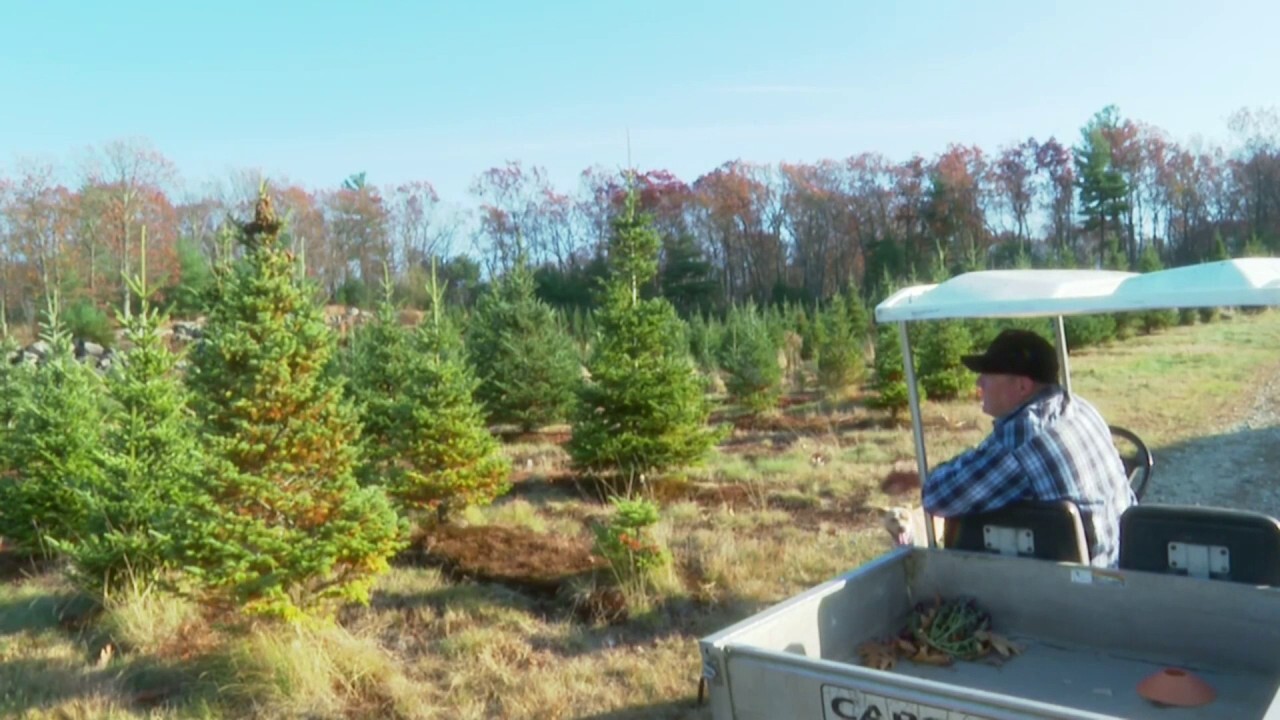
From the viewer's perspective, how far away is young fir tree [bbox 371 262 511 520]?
360 inches

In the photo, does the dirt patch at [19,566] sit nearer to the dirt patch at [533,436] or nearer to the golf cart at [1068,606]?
the dirt patch at [533,436]

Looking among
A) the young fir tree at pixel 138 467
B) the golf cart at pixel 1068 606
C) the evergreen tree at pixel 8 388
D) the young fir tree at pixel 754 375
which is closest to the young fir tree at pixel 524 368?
the young fir tree at pixel 754 375

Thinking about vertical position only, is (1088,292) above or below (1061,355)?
above

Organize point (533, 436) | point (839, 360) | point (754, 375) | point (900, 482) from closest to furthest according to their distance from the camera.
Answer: point (900, 482) < point (533, 436) < point (754, 375) < point (839, 360)

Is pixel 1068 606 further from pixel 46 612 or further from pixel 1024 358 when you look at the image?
pixel 46 612

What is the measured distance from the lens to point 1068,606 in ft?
11.8

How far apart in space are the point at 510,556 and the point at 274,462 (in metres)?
2.35

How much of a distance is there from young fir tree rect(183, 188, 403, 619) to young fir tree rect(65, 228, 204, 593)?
3.21 ft

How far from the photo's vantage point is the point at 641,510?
731cm

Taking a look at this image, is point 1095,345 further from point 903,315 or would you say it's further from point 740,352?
point 903,315

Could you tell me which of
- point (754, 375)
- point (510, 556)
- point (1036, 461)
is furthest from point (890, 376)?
point (1036, 461)

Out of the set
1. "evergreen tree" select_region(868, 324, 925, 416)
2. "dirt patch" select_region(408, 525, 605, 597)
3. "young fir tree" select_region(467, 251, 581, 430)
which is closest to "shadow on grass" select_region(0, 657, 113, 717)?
"dirt patch" select_region(408, 525, 605, 597)

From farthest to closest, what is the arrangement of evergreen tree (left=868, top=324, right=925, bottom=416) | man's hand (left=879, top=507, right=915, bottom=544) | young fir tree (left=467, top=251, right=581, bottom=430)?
evergreen tree (left=868, top=324, right=925, bottom=416), young fir tree (left=467, top=251, right=581, bottom=430), man's hand (left=879, top=507, right=915, bottom=544)

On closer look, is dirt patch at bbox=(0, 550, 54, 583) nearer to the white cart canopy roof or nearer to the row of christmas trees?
the row of christmas trees
